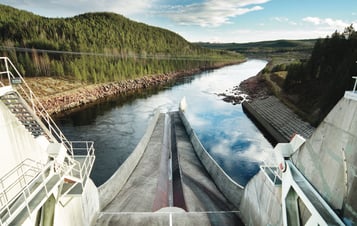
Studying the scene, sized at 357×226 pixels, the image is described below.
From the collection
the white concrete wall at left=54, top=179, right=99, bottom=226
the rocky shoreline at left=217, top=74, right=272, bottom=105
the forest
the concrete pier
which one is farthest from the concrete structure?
the rocky shoreline at left=217, top=74, right=272, bottom=105

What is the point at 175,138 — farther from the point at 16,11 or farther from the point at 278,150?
the point at 16,11

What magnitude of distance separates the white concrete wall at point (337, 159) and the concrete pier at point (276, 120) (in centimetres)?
1843

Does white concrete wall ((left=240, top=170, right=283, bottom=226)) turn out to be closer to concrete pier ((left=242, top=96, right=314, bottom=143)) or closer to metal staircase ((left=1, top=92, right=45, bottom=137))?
metal staircase ((left=1, top=92, right=45, bottom=137))

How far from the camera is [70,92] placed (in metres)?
42.0

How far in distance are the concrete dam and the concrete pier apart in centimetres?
1423

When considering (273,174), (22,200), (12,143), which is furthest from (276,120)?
(22,200)

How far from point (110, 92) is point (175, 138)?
3388 cm

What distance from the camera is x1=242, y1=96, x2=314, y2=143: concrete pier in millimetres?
24625

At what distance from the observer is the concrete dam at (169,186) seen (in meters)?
5.50

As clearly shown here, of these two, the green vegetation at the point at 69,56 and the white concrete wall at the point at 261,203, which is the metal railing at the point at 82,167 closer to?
the white concrete wall at the point at 261,203

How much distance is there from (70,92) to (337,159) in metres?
45.4

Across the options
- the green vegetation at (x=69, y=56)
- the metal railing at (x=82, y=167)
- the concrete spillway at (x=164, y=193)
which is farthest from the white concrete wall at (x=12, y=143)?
the green vegetation at (x=69, y=56)

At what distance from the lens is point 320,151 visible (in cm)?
643

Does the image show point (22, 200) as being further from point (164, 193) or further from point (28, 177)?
point (164, 193)
